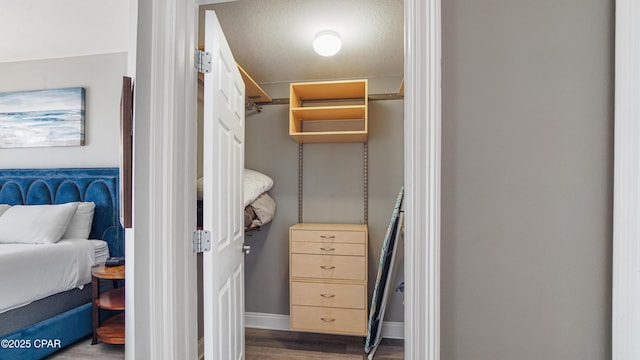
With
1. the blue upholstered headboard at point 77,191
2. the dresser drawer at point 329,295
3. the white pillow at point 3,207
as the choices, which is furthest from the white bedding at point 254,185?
the white pillow at point 3,207

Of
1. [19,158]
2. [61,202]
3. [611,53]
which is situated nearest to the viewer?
[611,53]

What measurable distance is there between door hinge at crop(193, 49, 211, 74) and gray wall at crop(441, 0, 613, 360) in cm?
93

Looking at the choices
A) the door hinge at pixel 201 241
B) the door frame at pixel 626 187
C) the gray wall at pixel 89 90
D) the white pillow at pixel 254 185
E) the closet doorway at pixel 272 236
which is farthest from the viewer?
the gray wall at pixel 89 90

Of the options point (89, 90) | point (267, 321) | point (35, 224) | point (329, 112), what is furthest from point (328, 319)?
point (89, 90)

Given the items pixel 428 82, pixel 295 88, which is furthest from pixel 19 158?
pixel 428 82

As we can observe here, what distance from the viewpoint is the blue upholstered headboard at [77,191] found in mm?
2939

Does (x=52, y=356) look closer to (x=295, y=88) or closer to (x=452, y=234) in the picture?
(x=295, y=88)

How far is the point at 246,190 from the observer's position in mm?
2432

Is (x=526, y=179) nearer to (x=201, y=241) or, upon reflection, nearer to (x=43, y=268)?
(x=201, y=241)

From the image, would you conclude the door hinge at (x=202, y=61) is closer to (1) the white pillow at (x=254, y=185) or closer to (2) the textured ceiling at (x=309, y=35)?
(2) the textured ceiling at (x=309, y=35)

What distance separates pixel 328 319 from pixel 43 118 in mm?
3398

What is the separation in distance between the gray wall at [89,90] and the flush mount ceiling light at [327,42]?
7.03 feet

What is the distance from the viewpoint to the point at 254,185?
2.54 meters

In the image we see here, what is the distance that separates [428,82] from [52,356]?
3.05 metres
